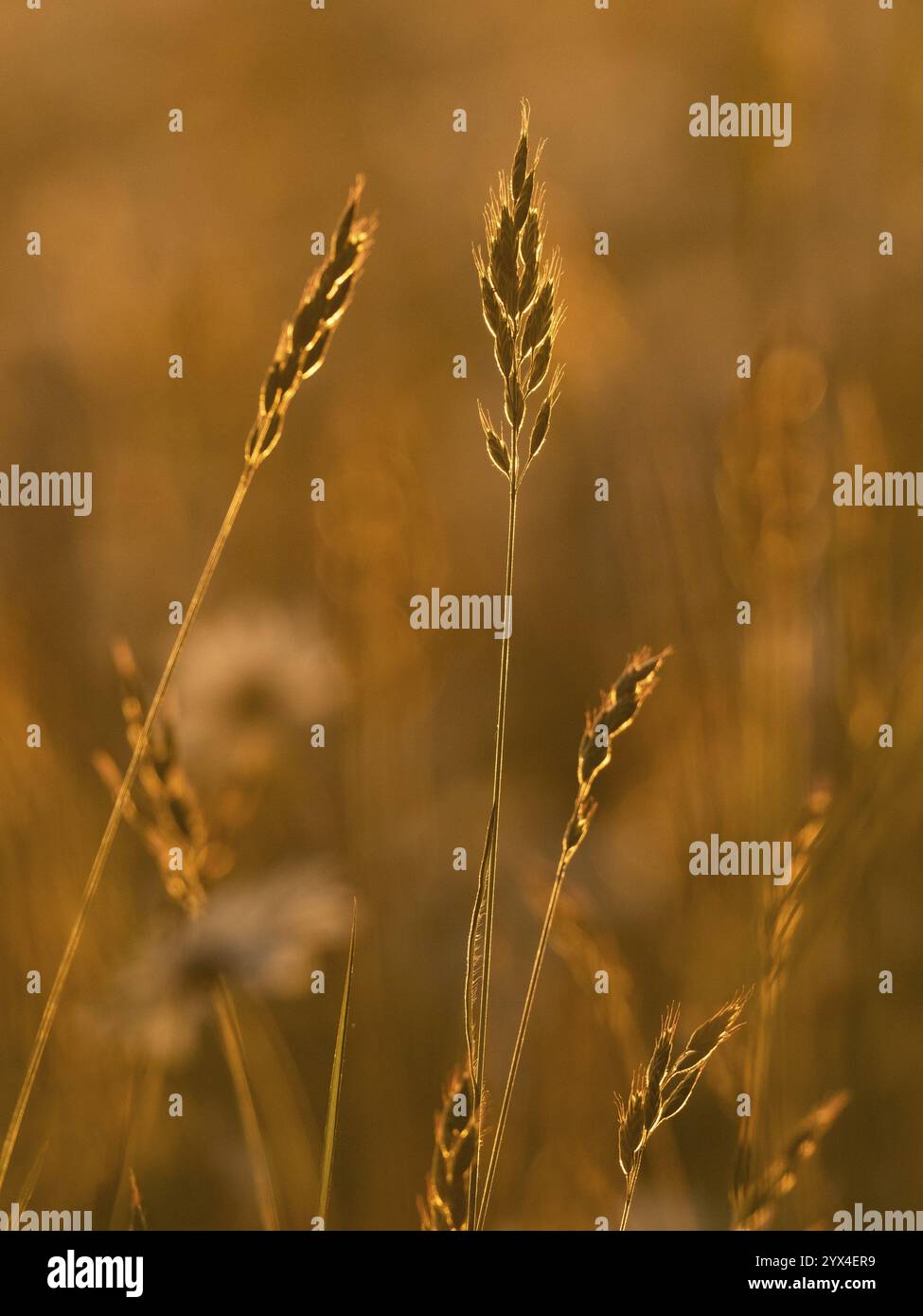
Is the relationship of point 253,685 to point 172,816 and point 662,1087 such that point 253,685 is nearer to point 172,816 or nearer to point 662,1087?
point 172,816

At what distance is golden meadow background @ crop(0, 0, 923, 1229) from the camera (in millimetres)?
1028

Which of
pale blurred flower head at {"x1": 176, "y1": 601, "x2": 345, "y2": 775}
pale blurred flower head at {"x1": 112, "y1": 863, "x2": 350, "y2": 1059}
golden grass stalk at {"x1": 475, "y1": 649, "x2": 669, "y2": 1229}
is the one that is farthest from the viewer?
pale blurred flower head at {"x1": 176, "y1": 601, "x2": 345, "y2": 775}

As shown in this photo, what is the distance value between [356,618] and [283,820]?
31 cm

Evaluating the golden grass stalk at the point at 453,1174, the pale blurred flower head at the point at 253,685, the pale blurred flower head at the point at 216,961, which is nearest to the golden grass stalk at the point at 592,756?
the golden grass stalk at the point at 453,1174

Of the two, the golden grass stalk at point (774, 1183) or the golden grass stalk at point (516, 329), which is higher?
the golden grass stalk at point (516, 329)

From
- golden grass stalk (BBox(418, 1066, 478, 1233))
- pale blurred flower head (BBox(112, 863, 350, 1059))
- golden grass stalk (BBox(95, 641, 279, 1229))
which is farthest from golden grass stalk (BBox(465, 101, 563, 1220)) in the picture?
pale blurred flower head (BBox(112, 863, 350, 1059))

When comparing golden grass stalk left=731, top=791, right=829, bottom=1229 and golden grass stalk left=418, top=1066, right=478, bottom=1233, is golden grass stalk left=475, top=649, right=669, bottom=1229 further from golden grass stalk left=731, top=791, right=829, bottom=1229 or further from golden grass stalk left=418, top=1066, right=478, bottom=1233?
golden grass stalk left=731, top=791, right=829, bottom=1229

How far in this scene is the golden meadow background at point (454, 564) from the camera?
103 centimetres

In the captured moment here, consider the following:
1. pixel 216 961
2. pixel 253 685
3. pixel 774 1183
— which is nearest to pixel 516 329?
pixel 774 1183

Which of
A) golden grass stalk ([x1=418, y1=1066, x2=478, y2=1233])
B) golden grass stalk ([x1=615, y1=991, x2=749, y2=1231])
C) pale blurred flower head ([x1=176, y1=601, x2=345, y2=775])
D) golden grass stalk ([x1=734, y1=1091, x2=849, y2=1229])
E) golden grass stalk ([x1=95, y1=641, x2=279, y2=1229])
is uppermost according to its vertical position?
pale blurred flower head ([x1=176, y1=601, x2=345, y2=775])

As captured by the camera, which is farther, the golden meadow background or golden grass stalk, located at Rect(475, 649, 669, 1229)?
the golden meadow background

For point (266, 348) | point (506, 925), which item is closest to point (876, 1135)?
point (506, 925)

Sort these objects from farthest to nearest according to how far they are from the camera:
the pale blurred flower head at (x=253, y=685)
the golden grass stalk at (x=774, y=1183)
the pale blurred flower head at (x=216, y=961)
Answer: the pale blurred flower head at (x=253, y=685), the pale blurred flower head at (x=216, y=961), the golden grass stalk at (x=774, y=1183)

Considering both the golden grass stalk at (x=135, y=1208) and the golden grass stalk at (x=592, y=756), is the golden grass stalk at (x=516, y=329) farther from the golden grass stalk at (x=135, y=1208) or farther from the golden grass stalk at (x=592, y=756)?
the golden grass stalk at (x=135, y=1208)
